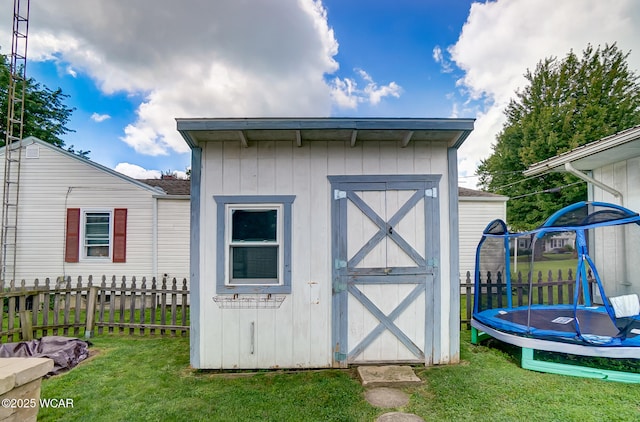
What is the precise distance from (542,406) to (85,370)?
5.18 metres

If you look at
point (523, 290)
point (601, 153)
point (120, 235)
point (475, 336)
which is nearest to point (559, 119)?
point (601, 153)

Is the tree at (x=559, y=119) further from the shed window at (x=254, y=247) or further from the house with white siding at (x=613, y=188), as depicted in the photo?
the shed window at (x=254, y=247)

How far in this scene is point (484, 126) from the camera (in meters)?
21.2

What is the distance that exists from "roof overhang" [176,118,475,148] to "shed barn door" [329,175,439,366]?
0.58 meters

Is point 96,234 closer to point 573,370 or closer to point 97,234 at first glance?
point 97,234

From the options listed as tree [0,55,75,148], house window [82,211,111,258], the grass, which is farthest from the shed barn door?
tree [0,55,75,148]

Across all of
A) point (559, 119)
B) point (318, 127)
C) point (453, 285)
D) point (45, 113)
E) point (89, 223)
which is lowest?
point (453, 285)

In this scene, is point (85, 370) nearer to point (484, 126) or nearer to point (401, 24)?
point (401, 24)

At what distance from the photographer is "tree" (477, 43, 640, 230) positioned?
1485cm

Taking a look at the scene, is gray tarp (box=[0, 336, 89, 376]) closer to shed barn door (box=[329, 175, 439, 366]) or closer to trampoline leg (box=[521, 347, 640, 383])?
shed barn door (box=[329, 175, 439, 366])

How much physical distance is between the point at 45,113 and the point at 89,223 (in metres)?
12.4

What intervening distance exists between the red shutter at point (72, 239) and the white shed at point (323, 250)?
6.65m

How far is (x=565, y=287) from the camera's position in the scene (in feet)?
17.5

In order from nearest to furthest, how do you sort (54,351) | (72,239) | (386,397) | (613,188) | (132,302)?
(386,397)
(54,351)
(132,302)
(613,188)
(72,239)
